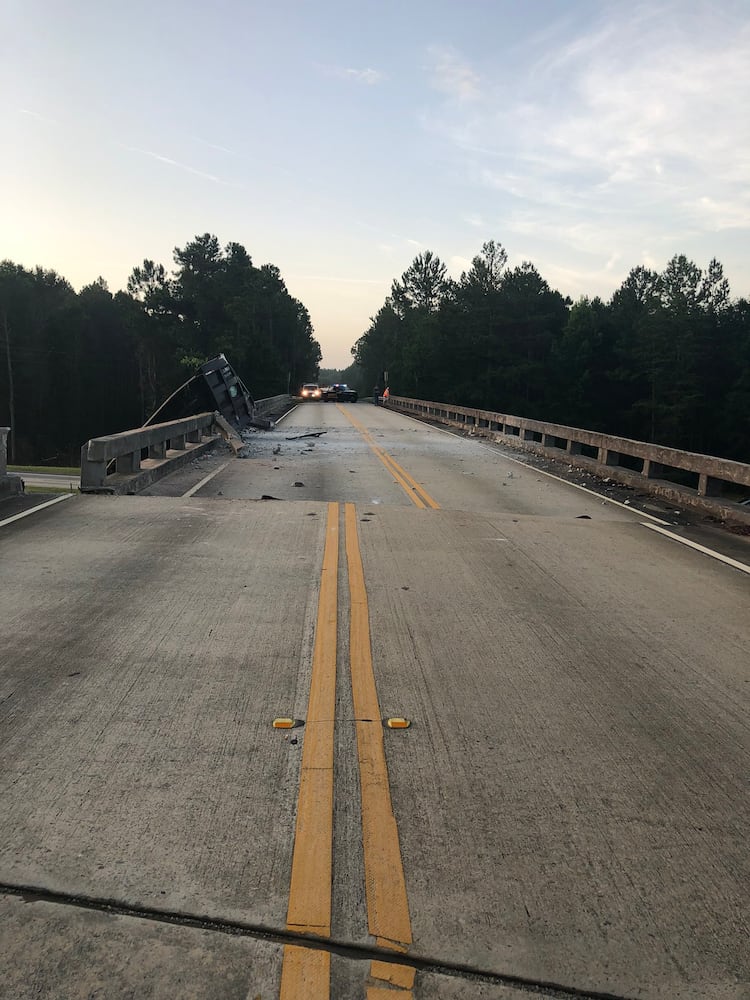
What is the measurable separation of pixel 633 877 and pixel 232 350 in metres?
87.3

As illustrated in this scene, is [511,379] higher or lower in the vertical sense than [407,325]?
lower

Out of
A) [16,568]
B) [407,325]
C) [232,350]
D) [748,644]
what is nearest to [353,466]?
[16,568]

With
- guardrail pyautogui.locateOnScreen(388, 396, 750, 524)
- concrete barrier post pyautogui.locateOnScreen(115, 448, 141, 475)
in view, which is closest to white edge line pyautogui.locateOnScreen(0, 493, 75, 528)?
concrete barrier post pyautogui.locateOnScreen(115, 448, 141, 475)

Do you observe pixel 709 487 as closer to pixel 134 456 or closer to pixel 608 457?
pixel 608 457

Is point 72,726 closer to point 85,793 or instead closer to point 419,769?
point 85,793

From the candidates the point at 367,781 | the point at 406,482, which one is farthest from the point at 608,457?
the point at 367,781

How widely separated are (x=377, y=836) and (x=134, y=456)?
11379 mm

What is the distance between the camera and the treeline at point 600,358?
70.4 metres

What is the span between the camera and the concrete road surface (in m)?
2.45

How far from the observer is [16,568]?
7129mm

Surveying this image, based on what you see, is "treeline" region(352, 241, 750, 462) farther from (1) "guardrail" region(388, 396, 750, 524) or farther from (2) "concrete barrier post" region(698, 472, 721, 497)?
(2) "concrete barrier post" region(698, 472, 721, 497)

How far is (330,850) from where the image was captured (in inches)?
116

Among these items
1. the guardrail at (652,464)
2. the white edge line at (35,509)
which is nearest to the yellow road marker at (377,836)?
the white edge line at (35,509)

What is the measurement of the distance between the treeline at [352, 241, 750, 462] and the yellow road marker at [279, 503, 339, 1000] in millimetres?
68682
